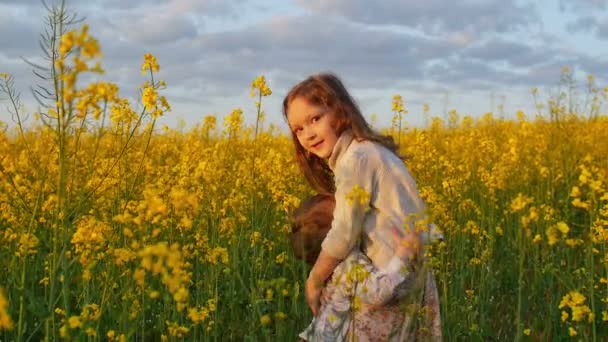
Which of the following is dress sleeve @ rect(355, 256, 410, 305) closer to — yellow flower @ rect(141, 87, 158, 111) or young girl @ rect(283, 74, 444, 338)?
young girl @ rect(283, 74, 444, 338)

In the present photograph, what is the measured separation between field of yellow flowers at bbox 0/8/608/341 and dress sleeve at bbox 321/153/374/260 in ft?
1.08

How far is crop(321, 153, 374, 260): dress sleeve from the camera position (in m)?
2.86

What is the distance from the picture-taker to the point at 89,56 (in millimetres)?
2061

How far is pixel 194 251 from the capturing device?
3.42m

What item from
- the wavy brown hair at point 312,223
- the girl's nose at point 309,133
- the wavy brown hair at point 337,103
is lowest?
the wavy brown hair at point 312,223

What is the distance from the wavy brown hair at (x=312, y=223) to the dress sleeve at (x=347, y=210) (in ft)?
1.12

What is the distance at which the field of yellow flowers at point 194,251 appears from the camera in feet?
7.80

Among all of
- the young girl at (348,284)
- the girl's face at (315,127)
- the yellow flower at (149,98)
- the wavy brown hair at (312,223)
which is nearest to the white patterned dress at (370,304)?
the young girl at (348,284)

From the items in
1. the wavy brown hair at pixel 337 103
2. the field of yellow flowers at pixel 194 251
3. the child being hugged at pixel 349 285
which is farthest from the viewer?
the wavy brown hair at pixel 337 103

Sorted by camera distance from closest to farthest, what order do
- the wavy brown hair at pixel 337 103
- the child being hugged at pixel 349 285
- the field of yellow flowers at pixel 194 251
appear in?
the field of yellow flowers at pixel 194 251
the child being hugged at pixel 349 285
the wavy brown hair at pixel 337 103

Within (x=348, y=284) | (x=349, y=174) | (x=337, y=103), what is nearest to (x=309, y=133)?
(x=337, y=103)

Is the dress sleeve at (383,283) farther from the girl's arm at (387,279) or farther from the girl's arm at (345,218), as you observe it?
the girl's arm at (345,218)

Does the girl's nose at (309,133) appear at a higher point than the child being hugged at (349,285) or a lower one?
higher

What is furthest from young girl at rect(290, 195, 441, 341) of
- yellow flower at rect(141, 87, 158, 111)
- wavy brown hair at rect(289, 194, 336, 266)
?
yellow flower at rect(141, 87, 158, 111)
